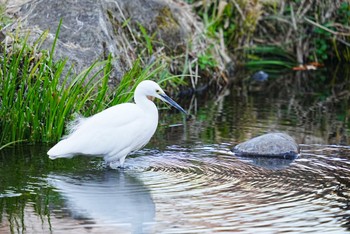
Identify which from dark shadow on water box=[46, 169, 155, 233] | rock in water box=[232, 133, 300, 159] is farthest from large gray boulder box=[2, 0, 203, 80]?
dark shadow on water box=[46, 169, 155, 233]

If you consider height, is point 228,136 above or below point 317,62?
below

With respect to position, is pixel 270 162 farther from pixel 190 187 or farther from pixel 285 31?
pixel 285 31

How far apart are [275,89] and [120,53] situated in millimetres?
3789

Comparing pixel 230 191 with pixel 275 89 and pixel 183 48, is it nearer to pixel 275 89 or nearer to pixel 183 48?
pixel 183 48

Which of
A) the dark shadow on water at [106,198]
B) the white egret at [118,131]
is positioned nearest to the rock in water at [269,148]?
the white egret at [118,131]

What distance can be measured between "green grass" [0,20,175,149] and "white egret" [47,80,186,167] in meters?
0.72

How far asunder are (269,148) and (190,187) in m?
1.67

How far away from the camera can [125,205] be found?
6.64m

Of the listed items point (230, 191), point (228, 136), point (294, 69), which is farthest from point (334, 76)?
point (230, 191)

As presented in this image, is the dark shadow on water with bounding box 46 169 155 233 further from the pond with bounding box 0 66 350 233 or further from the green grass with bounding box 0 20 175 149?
the green grass with bounding box 0 20 175 149

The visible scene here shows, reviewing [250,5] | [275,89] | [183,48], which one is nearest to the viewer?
[183,48]

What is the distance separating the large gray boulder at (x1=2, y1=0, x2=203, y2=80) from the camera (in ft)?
33.9

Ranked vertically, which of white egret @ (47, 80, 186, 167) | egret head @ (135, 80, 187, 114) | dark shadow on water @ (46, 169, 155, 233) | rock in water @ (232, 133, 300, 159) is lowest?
dark shadow on water @ (46, 169, 155, 233)

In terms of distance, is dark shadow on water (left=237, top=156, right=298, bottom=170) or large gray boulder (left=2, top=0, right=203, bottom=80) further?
large gray boulder (left=2, top=0, right=203, bottom=80)
